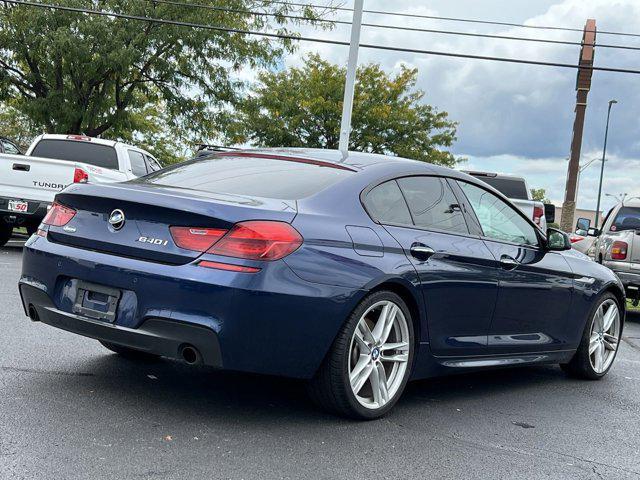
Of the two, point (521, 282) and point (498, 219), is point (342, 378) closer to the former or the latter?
point (521, 282)

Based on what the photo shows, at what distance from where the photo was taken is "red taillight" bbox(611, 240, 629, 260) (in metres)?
11.2

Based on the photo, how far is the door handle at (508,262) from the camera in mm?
5168

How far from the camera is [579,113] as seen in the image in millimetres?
24219

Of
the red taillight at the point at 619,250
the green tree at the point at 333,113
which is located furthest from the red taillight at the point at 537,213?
the green tree at the point at 333,113

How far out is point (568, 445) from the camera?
14.2 ft

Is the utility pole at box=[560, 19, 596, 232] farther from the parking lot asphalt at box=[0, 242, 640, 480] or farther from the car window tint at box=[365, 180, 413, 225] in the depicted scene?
the car window tint at box=[365, 180, 413, 225]

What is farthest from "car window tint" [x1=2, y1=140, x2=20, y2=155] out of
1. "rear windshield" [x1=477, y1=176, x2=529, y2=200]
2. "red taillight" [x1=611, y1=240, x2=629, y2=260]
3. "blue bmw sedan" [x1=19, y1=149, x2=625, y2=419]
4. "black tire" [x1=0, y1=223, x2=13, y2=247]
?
"blue bmw sedan" [x1=19, y1=149, x2=625, y2=419]

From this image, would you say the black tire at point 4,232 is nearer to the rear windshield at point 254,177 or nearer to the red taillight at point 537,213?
the red taillight at point 537,213

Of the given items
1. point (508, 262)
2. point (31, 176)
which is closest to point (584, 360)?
point (508, 262)

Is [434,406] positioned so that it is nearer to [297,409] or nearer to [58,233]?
[297,409]

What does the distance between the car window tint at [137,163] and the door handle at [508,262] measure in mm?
10060

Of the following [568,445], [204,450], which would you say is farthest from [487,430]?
[204,450]

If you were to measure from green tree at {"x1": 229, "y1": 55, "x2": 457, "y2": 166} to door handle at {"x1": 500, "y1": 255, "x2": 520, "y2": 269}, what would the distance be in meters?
28.3

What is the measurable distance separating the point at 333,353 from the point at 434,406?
3.66ft
